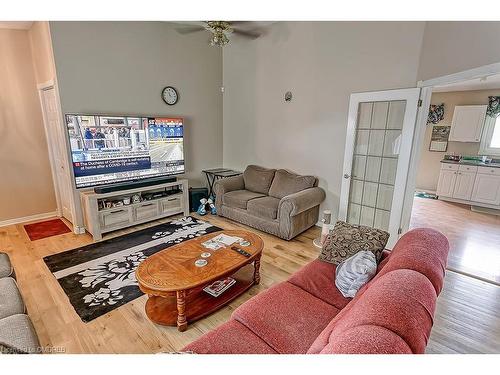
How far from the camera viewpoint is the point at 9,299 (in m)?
1.53

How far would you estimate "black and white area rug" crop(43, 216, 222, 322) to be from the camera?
213 centimetres

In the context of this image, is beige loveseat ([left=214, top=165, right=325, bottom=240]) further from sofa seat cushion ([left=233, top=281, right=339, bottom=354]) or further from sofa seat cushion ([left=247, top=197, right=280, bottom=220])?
sofa seat cushion ([left=233, top=281, right=339, bottom=354])

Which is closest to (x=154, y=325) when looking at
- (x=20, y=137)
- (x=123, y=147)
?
(x=123, y=147)

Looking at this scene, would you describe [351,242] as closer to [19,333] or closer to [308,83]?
[19,333]

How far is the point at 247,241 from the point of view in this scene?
7.90 feet

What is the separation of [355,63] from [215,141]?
2742 mm

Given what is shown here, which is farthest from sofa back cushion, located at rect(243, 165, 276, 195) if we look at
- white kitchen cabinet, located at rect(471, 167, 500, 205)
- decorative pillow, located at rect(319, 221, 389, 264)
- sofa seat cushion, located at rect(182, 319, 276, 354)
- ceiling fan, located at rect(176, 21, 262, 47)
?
white kitchen cabinet, located at rect(471, 167, 500, 205)

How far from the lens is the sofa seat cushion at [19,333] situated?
3.90ft

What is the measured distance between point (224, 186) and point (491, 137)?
5.61 m

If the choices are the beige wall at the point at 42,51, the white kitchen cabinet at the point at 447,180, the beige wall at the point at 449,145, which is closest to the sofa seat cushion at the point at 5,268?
the beige wall at the point at 42,51

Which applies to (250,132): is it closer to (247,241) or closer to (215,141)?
(215,141)

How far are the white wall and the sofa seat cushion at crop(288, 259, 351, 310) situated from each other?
1917 millimetres
